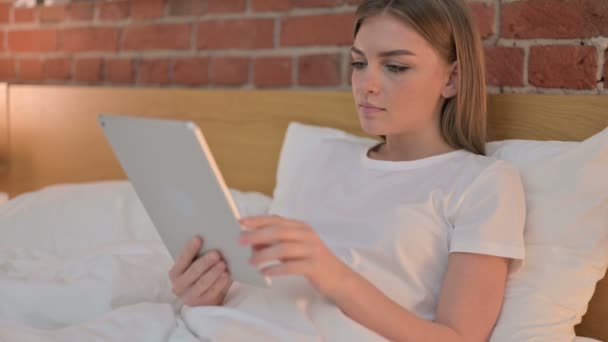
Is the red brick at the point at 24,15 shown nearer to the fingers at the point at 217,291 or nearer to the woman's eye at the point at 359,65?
the woman's eye at the point at 359,65

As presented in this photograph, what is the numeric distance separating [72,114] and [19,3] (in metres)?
A: 0.62

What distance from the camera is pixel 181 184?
0.87 meters

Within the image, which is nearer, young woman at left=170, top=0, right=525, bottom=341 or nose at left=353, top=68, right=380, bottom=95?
young woman at left=170, top=0, right=525, bottom=341

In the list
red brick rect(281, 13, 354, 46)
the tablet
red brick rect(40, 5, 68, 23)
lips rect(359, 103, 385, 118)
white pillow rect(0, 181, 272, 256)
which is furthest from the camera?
red brick rect(40, 5, 68, 23)

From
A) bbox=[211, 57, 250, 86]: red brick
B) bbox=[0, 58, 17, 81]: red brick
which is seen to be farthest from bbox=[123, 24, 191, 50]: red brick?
bbox=[0, 58, 17, 81]: red brick

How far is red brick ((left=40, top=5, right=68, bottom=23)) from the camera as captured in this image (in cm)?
239

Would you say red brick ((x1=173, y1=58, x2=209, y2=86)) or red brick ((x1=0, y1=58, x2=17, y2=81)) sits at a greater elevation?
red brick ((x1=173, y1=58, x2=209, y2=86))

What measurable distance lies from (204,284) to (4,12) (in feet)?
6.53

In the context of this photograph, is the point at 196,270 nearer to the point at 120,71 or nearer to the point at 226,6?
the point at 226,6

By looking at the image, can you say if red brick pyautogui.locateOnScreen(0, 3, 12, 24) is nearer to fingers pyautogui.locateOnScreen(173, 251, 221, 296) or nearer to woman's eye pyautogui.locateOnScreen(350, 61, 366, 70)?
woman's eye pyautogui.locateOnScreen(350, 61, 366, 70)

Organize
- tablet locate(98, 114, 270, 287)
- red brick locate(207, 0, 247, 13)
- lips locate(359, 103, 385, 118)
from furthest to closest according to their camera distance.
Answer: red brick locate(207, 0, 247, 13)
lips locate(359, 103, 385, 118)
tablet locate(98, 114, 270, 287)

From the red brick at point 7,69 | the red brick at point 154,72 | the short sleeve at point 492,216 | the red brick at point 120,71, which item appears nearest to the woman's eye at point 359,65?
the short sleeve at point 492,216

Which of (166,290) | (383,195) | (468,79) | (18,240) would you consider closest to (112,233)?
(18,240)

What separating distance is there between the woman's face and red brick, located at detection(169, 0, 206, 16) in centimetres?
100
